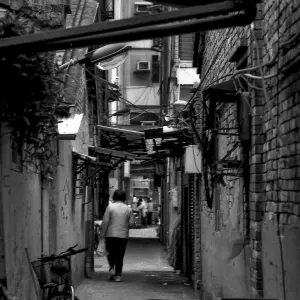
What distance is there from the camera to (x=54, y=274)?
8359mm

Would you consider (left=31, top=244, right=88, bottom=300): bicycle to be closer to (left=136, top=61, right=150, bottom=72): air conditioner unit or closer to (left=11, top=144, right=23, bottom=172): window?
(left=11, top=144, right=23, bottom=172): window

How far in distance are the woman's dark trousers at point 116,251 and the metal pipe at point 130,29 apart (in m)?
9.97

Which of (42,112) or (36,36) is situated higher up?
(36,36)

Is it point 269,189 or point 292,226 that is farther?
point 269,189

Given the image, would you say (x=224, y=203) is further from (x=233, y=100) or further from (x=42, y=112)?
(x=42, y=112)

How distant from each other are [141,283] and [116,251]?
948mm

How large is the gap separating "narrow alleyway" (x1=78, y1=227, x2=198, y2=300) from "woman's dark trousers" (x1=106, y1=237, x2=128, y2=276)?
1.19ft

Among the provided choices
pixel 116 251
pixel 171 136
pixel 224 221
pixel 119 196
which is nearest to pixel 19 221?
pixel 224 221

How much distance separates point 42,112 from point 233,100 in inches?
104

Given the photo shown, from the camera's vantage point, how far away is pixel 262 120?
7223 millimetres

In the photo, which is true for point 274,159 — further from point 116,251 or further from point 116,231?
point 116,251

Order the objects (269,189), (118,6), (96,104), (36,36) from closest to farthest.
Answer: (36,36)
(269,189)
(96,104)
(118,6)

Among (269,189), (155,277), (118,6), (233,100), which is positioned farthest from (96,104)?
(118,6)

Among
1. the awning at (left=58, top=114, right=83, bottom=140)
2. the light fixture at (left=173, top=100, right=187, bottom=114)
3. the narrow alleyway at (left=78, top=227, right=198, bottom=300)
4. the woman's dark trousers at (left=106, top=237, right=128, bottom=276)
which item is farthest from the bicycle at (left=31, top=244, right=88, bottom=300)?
the light fixture at (left=173, top=100, right=187, bottom=114)
